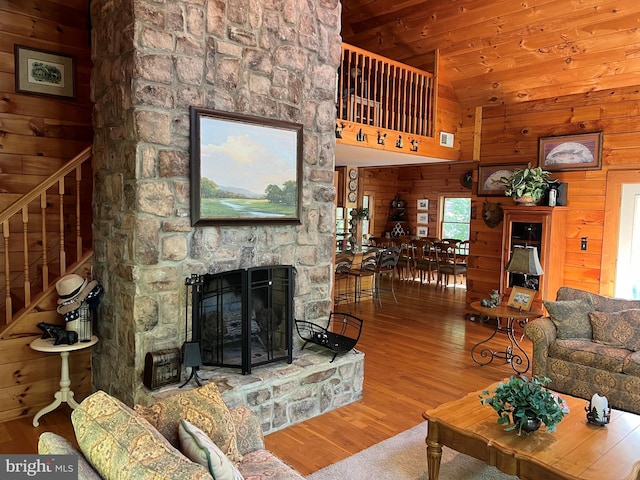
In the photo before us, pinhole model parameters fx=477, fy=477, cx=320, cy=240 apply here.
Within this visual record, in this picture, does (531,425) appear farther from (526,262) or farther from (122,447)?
(526,262)

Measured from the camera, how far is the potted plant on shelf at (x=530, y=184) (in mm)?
5715

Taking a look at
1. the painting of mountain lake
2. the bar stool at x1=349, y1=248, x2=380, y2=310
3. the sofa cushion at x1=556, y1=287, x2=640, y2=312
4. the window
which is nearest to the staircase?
the painting of mountain lake

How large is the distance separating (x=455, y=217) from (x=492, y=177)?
4.60 m

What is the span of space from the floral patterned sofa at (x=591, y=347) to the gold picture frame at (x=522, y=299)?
0.35 metres

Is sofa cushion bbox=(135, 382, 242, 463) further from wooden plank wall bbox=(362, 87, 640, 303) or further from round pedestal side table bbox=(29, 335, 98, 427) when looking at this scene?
wooden plank wall bbox=(362, 87, 640, 303)

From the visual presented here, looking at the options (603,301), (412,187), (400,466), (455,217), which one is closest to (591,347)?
(603,301)

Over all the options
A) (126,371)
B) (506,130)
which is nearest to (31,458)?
(126,371)

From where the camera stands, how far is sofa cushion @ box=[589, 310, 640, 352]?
3822 millimetres

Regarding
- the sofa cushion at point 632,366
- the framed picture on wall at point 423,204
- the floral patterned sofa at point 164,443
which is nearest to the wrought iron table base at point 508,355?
the sofa cushion at point 632,366

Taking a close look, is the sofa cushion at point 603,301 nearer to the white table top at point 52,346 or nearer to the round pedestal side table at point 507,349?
the round pedestal side table at point 507,349

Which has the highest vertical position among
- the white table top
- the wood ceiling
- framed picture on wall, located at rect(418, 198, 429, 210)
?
the wood ceiling

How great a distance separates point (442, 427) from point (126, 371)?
205 centimetres

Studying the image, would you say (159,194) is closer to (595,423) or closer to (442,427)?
(442,427)

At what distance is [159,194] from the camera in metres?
3.07
